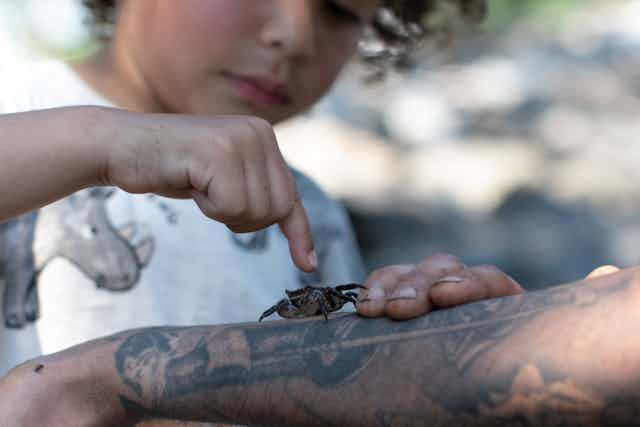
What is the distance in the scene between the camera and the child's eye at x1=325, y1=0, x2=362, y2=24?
2922 millimetres

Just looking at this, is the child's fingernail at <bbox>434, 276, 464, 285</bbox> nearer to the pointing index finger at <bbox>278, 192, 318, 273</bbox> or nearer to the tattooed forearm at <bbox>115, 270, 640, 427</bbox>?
the tattooed forearm at <bbox>115, 270, 640, 427</bbox>

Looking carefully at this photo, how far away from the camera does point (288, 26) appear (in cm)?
271

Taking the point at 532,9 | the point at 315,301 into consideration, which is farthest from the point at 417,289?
the point at 532,9

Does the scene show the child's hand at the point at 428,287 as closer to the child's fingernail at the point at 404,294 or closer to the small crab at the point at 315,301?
the child's fingernail at the point at 404,294

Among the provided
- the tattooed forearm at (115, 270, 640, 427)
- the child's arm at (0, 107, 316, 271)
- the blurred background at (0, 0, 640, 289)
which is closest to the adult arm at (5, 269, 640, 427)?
the tattooed forearm at (115, 270, 640, 427)

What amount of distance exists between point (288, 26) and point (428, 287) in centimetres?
122

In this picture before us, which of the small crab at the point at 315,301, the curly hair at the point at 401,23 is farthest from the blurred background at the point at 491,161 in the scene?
the small crab at the point at 315,301

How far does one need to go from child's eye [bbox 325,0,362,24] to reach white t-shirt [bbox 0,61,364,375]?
0.85 meters

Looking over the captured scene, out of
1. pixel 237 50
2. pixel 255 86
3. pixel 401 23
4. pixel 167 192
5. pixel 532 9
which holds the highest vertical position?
pixel 532 9

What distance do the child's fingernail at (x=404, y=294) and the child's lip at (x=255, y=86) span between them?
1201mm

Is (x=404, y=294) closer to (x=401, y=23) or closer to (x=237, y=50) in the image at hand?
(x=237, y=50)

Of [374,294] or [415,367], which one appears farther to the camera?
[374,294]

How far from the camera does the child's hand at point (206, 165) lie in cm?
168

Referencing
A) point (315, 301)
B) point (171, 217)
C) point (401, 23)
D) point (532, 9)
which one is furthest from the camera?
point (532, 9)
